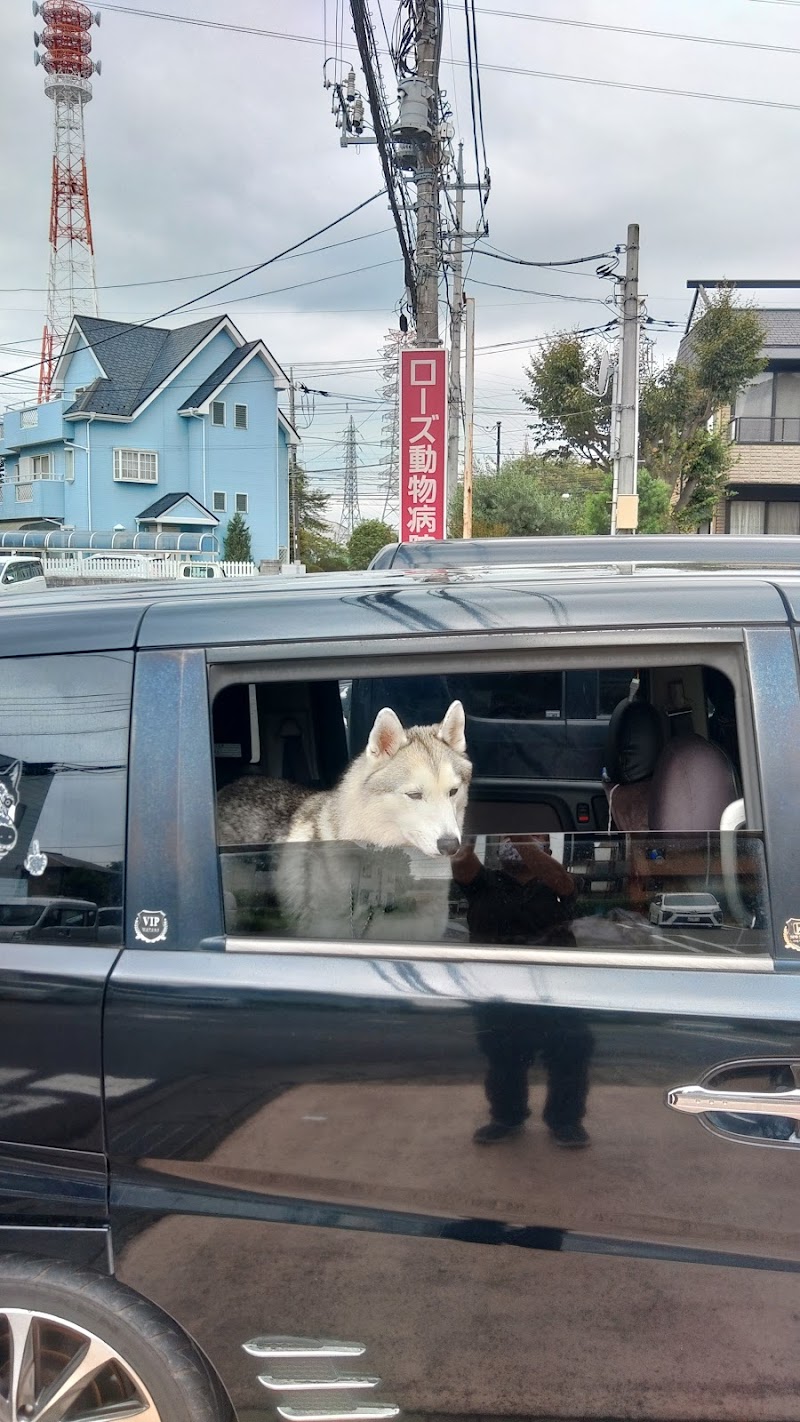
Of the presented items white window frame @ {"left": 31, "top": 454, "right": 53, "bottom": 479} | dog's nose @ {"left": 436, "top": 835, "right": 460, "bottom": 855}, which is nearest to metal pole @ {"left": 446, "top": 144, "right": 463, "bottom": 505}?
dog's nose @ {"left": 436, "top": 835, "right": 460, "bottom": 855}

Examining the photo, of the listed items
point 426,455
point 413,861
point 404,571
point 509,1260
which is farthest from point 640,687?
point 426,455

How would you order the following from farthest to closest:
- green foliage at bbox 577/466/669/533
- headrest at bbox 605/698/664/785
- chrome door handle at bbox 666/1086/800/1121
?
1. green foliage at bbox 577/466/669/533
2. headrest at bbox 605/698/664/785
3. chrome door handle at bbox 666/1086/800/1121

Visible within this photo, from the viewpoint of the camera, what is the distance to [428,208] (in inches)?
514

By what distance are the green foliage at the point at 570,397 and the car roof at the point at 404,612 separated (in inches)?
1170

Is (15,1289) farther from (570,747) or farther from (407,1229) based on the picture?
(570,747)

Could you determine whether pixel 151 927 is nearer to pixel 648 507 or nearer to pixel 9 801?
pixel 9 801

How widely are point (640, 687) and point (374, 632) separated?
1922 millimetres

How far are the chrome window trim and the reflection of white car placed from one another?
0.11 meters

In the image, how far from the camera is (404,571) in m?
2.64

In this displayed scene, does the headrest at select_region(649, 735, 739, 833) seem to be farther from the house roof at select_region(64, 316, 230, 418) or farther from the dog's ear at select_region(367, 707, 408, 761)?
the house roof at select_region(64, 316, 230, 418)

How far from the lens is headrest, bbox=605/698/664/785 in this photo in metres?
3.39

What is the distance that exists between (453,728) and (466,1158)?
1.33m

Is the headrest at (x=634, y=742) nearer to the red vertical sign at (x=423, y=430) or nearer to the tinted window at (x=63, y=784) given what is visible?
the tinted window at (x=63, y=784)

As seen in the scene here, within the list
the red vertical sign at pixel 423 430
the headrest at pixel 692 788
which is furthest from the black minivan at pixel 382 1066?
the red vertical sign at pixel 423 430
